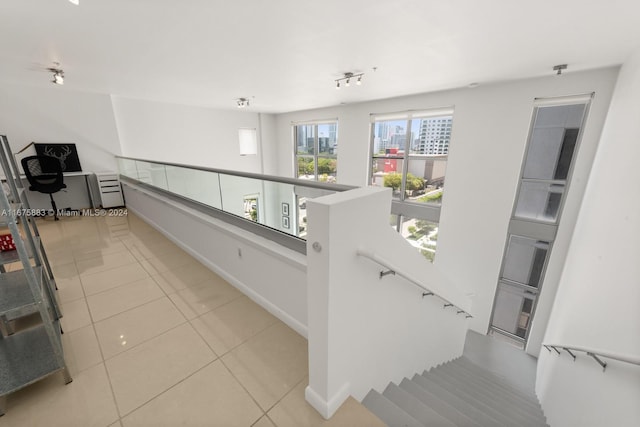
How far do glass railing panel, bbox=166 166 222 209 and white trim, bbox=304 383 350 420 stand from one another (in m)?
1.97

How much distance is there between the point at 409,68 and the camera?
3520 millimetres

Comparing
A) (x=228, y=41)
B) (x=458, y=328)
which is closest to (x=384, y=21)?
(x=228, y=41)

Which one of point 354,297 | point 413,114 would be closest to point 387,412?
point 354,297

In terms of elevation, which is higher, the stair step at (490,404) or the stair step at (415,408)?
the stair step at (415,408)

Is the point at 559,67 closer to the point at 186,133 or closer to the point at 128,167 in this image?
the point at 128,167

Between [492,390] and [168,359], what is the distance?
332 cm

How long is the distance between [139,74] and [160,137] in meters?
2.94

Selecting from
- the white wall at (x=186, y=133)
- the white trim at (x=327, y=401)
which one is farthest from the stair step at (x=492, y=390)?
the white wall at (x=186, y=133)

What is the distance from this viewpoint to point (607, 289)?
1.93 meters

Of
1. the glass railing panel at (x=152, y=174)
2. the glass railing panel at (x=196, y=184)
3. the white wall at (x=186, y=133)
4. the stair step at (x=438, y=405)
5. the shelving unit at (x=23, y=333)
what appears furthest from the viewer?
Answer: the white wall at (x=186, y=133)

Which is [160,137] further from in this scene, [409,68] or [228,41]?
[409,68]

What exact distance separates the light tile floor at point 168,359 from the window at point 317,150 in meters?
A: 5.45

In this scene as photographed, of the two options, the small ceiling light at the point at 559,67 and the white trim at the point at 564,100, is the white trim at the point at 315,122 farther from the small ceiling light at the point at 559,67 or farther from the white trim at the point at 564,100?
the small ceiling light at the point at 559,67

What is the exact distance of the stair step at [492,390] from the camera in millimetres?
2520
